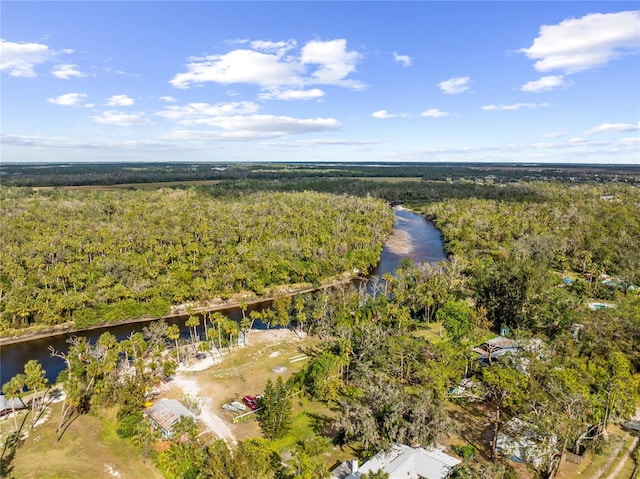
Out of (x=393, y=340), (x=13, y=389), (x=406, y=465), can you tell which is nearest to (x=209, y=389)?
(x=13, y=389)

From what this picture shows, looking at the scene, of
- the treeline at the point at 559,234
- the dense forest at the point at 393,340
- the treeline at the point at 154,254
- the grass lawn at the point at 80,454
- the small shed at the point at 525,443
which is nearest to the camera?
the small shed at the point at 525,443

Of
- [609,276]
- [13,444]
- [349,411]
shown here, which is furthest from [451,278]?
[13,444]

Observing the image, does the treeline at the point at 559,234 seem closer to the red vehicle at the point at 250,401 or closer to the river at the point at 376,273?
the river at the point at 376,273

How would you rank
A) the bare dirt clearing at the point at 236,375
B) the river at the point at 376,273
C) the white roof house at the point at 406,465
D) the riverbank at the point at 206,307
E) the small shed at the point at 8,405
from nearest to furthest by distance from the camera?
the white roof house at the point at 406,465
the bare dirt clearing at the point at 236,375
the small shed at the point at 8,405
the river at the point at 376,273
the riverbank at the point at 206,307

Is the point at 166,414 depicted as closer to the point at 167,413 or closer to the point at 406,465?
the point at 167,413

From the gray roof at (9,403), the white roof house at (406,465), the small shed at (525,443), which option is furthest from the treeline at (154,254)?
the small shed at (525,443)

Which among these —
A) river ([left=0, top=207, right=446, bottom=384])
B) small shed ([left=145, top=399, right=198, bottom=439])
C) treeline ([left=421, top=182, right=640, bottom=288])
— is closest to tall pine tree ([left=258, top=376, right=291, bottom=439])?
small shed ([left=145, top=399, right=198, bottom=439])

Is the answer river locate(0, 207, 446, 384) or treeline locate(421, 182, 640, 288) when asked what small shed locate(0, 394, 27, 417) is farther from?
treeline locate(421, 182, 640, 288)
